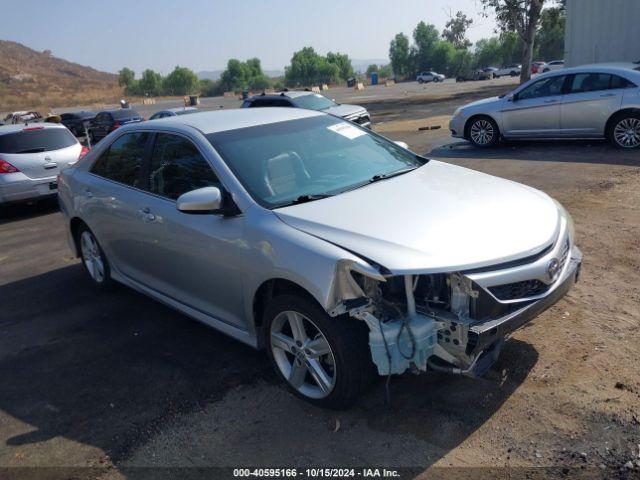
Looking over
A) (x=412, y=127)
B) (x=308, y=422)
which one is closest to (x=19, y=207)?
(x=308, y=422)

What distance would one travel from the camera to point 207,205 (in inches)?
144

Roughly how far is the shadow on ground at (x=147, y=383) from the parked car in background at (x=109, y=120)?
19.4m

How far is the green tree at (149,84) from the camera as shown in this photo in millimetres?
99438

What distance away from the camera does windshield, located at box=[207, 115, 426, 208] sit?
3.92 m

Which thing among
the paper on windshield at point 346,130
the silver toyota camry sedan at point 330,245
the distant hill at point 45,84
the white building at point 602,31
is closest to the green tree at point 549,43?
the white building at point 602,31

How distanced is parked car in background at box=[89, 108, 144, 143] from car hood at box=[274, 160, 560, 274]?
21.4m

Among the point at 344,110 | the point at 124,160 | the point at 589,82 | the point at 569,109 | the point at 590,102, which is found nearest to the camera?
the point at 124,160

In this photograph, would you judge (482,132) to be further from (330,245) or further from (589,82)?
(330,245)

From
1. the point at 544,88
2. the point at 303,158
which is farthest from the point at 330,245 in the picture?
the point at 544,88

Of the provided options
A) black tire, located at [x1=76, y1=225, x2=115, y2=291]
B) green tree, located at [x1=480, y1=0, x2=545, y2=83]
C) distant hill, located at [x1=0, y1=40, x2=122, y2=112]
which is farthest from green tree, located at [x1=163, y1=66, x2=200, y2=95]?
black tire, located at [x1=76, y1=225, x2=115, y2=291]

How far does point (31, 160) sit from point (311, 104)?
8092 mm

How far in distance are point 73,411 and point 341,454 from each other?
1.86 meters

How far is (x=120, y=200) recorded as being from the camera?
16.2ft

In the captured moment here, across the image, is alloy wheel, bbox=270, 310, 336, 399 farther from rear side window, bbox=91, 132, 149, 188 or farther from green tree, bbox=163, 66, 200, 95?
green tree, bbox=163, 66, 200, 95
